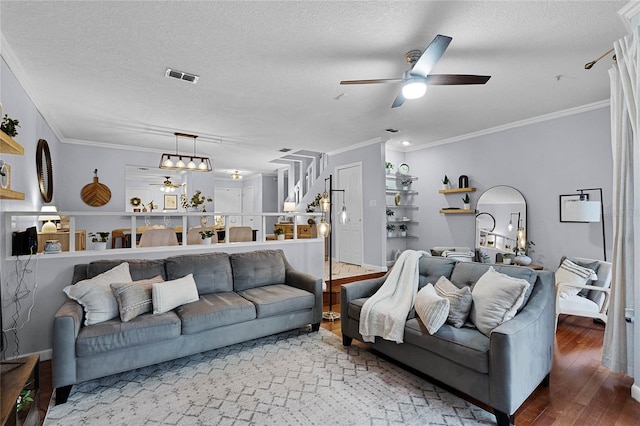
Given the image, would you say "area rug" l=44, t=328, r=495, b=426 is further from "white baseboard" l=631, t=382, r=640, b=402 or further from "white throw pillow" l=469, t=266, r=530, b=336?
"white baseboard" l=631, t=382, r=640, b=402

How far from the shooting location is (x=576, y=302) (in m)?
3.34

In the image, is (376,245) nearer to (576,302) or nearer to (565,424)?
(576,302)

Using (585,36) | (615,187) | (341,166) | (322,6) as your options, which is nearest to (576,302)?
(615,187)

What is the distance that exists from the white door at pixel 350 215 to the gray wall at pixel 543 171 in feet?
5.24

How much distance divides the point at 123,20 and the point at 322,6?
151 cm

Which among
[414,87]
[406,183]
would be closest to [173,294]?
[414,87]

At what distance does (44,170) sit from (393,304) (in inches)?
202

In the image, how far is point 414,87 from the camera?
2.60 metres

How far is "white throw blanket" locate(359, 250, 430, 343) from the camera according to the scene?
2570 mm

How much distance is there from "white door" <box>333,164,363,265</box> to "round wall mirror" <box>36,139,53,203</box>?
198 inches

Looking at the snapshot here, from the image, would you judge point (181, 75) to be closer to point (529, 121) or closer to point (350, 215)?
point (350, 215)

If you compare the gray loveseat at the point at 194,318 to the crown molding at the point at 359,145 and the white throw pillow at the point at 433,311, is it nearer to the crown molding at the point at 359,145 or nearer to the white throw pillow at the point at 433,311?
the white throw pillow at the point at 433,311

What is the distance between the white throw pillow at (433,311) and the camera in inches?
90.3

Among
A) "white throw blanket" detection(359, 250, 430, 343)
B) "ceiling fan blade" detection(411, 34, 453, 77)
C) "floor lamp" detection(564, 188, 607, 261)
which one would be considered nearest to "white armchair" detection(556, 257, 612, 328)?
"floor lamp" detection(564, 188, 607, 261)
